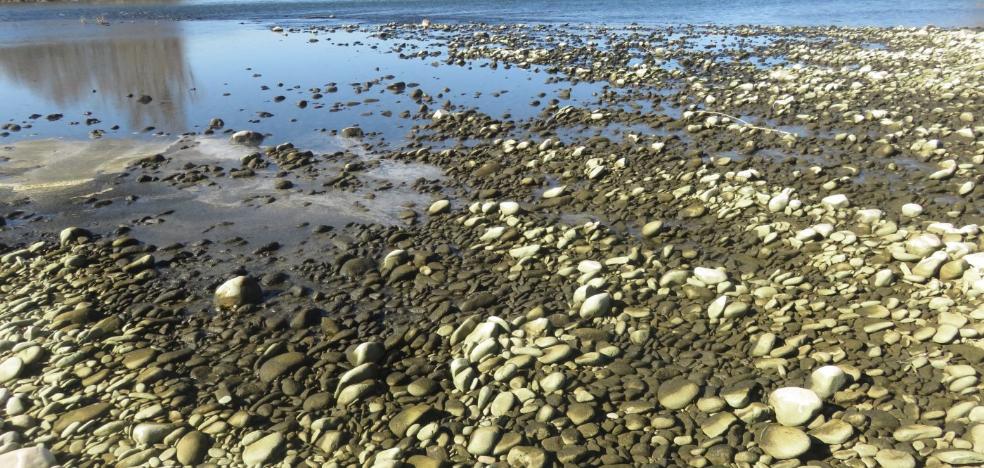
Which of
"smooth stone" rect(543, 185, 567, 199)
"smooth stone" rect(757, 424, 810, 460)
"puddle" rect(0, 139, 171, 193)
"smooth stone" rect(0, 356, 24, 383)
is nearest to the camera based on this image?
"smooth stone" rect(757, 424, 810, 460)

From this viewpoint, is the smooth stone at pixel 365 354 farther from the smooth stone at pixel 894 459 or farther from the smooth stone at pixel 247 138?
the smooth stone at pixel 247 138

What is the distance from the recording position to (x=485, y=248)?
8.00 metres

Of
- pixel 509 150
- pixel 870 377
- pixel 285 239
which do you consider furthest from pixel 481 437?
pixel 509 150

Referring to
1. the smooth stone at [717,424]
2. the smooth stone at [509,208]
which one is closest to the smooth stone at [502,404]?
the smooth stone at [717,424]

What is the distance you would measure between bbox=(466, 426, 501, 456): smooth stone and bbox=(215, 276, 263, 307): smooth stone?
3.40 meters

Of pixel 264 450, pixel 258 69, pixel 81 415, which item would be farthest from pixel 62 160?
pixel 258 69

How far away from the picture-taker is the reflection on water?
54.8 ft

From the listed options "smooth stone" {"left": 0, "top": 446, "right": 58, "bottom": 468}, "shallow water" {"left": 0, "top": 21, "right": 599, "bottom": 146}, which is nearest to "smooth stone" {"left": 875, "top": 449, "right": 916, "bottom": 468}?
"smooth stone" {"left": 0, "top": 446, "right": 58, "bottom": 468}

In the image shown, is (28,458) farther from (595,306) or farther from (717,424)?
(717,424)

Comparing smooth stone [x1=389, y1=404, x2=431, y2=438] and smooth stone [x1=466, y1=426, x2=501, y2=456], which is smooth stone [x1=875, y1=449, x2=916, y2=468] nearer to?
Result: smooth stone [x1=466, y1=426, x2=501, y2=456]

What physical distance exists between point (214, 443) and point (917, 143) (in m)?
11.4

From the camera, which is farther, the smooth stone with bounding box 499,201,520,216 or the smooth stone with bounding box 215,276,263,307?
the smooth stone with bounding box 499,201,520,216

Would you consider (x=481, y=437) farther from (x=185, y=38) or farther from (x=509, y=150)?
(x=185, y=38)

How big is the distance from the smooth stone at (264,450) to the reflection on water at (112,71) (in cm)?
1169
